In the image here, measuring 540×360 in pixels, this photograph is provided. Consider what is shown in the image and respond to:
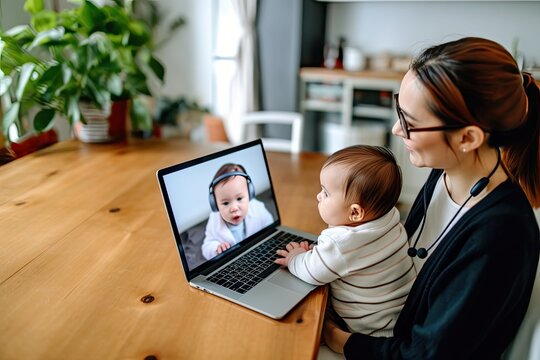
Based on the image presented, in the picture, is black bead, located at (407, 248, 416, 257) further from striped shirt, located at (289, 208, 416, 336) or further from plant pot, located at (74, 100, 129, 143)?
plant pot, located at (74, 100, 129, 143)

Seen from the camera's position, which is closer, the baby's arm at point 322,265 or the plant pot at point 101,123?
the baby's arm at point 322,265

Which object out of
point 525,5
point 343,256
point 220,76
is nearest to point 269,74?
point 220,76

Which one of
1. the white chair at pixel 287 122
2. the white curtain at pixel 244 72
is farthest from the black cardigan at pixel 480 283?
the white curtain at pixel 244 72

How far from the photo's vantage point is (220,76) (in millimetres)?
3764

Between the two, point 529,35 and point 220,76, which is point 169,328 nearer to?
point 220,76

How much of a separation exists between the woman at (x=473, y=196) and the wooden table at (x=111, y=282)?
0.71ft

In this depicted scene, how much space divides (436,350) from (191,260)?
1.73 feet

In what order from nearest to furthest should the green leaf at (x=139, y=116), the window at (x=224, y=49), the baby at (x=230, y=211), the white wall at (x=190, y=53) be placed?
the baby at (x=230, y=211), the green leaf at (x=139, y=116), the window at (x=224, y=49), the white wall at (x=190, y=53)

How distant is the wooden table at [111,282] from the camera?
85cm

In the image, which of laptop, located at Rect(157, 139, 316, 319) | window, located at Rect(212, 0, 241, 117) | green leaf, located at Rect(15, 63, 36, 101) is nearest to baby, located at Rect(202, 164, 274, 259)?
laptop, located at Rect(157, 139, 316, 319)

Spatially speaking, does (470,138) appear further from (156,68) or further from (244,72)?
(244,72)

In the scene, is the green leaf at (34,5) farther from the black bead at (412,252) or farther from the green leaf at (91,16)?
the black bead at (412,252)

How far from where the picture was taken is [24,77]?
179 cm

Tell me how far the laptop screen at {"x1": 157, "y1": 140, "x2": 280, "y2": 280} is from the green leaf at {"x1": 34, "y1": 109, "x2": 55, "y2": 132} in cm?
104
